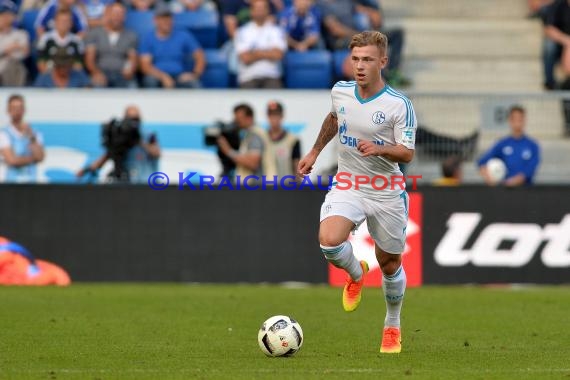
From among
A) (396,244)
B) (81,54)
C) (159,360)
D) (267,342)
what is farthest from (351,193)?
(81,54)

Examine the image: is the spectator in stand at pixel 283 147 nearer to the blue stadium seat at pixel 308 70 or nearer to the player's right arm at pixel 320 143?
the blue stadium seat at pixel 308 70

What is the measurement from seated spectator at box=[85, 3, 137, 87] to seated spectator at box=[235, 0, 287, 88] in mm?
1725

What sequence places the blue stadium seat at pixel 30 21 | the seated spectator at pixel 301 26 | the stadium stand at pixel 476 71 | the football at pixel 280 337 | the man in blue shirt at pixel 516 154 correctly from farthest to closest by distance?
the seated spectator at pixel 301 26 → the blue stadium seat at pixel 30 21 → the stadium stand at pixel 476 71 → the man in blue shirt at pixel 516 154 → the football at pixel 280 337

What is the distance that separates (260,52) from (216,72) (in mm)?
874

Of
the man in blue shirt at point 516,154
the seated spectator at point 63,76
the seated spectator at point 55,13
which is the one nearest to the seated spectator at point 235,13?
the seated spectator at point 55,13

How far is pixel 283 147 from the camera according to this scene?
1781 cm

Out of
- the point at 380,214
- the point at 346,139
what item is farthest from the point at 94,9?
the point at 380,214

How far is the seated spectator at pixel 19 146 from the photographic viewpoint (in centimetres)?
1775

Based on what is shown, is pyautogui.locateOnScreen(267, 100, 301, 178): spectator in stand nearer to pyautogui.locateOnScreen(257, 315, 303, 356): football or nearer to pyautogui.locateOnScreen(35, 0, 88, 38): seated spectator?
pyautogui.locateOnScreen(35, 0, 88, 38): seated spectator

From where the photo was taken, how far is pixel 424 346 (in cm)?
1042

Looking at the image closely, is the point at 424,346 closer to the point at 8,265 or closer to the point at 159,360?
the point at 159,360

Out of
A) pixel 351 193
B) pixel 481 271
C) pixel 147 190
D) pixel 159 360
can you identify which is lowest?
pixel 481 271

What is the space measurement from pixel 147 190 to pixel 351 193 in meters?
8.14

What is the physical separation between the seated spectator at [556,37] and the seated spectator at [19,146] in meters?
8.79
